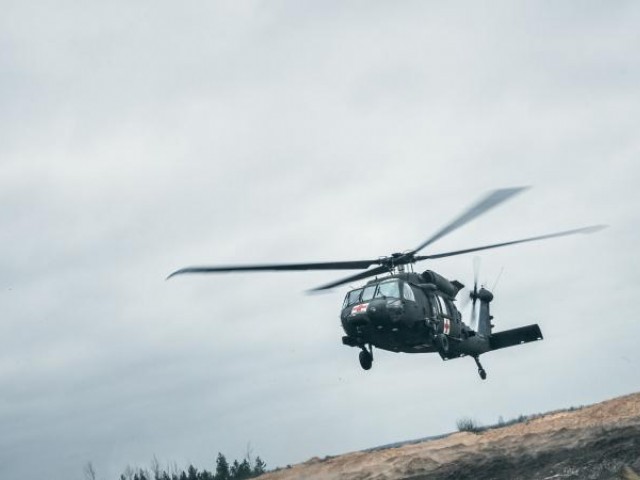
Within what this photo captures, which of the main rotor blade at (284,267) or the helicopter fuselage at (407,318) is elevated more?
the main rotor blade at (284,267)

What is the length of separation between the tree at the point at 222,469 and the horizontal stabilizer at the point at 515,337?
47308 mm

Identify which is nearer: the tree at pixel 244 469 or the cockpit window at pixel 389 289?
the cockpit window at pixel 389 289

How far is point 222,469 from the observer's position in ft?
244

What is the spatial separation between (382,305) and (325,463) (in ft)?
51.7

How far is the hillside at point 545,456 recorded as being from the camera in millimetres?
24469

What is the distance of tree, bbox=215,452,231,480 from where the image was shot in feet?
236

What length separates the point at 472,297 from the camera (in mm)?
31391

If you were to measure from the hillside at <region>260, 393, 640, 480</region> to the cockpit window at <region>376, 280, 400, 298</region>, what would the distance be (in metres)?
7.35

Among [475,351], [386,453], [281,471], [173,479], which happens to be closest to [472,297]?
[475,351]

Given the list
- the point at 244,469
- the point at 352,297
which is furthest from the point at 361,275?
the point at 244,469

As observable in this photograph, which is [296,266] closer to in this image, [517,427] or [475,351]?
[475,351]

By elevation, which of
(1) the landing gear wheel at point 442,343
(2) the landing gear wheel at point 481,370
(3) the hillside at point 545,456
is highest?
(1) the landing gear wheel at point 442,343

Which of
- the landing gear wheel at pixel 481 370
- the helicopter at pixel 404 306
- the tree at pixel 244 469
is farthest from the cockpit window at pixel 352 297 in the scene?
the tree at pixel 244 469

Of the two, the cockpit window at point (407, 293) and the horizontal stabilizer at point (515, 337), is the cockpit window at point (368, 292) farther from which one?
the horizontal stabilizer at point (515, 337)
